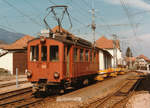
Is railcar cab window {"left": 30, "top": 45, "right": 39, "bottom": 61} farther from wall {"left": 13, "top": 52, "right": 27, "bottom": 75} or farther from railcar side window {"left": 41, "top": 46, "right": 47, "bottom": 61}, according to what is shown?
wall {"left": 13, "top": 52, "right": 27, "bottom": 75}

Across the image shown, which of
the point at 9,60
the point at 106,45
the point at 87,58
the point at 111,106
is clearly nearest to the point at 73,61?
the point at 87,58

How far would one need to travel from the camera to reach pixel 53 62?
10359 mm

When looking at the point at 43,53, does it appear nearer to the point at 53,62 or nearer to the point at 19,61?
the point at 53,62

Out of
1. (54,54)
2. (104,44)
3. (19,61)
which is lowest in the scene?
(54,54)

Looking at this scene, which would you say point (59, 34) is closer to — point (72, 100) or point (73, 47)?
point (73, 47)

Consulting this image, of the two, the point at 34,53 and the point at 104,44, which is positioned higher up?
the point at 104,44

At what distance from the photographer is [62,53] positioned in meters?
10.3

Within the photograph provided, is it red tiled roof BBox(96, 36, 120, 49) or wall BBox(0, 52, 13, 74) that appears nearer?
wall BBox(0, 52, 13, 74)

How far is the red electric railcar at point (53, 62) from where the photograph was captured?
10.3 meters

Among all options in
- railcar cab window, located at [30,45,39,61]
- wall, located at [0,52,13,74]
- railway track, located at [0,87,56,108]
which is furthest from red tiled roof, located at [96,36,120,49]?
railway track, located at [0,87,56,108]

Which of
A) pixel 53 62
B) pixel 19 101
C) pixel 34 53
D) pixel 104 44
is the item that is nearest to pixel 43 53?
pixel 34 53

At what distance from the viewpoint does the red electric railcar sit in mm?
10273

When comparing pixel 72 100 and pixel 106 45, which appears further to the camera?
pixel 106 45

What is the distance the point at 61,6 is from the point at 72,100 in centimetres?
614
